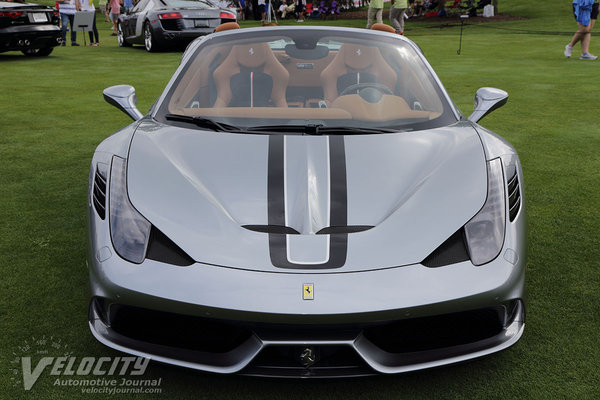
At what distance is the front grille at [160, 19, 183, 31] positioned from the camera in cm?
1433

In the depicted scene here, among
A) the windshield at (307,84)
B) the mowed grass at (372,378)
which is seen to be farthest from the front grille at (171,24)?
the windshield at (307,84)

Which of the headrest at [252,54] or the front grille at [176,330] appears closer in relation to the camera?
the front grille at [176,330]

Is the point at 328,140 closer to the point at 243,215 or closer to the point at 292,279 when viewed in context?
the point at 243,215

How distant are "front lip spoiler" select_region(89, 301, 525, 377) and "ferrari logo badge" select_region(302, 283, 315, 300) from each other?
0.45 ft

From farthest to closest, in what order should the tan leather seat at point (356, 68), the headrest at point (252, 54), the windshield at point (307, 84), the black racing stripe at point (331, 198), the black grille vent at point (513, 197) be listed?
1. the headrest at point (252, 54)
2. the tan leather seat at point (356, 68)
3. the windshield at point (307, 84)
4. the black grille vent at point (513, 197)
5. the black racing stripe at point (331, 198)

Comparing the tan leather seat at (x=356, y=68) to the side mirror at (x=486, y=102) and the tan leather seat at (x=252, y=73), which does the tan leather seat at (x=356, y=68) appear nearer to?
the tan leather seat at (x=252, y=73)

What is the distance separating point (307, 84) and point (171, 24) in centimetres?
1174

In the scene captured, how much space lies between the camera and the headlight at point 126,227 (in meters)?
2.15

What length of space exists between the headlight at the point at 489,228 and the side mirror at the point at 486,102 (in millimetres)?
897

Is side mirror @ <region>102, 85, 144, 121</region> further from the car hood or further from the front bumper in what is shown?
the front bumper

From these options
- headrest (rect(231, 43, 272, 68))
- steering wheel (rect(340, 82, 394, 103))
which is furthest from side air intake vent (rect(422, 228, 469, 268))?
headrest (rect(231, 43, 272, 68))

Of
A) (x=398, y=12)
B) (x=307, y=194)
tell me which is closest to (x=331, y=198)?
(x=307, y=194)

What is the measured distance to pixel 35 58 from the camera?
13820 millimetres

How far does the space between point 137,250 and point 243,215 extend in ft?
1.31
